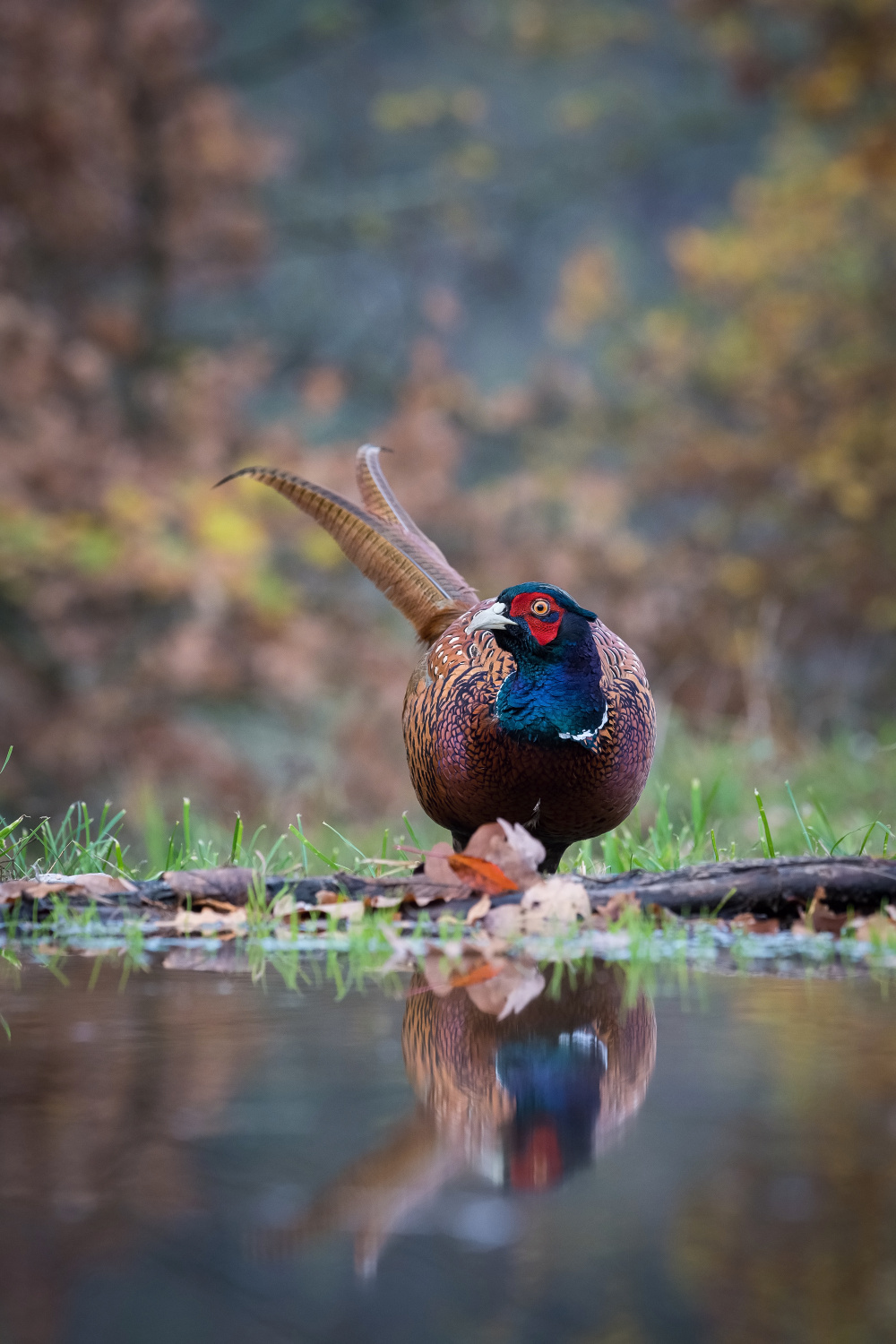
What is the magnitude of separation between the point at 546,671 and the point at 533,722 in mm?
124

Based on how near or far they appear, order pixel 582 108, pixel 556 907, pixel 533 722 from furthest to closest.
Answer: pixel 582 108
pixel 533 722
pixel 556 907

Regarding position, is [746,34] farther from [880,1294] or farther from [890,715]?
[880,1294]

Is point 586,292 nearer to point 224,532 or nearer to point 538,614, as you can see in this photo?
point 224,532

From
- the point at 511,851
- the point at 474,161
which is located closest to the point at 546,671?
the point at 511,851

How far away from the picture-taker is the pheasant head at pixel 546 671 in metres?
3.01

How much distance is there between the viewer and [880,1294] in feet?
3.25

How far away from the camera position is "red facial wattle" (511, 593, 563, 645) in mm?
3035

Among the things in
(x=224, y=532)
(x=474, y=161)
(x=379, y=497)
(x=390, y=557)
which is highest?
(x=474, y=161)

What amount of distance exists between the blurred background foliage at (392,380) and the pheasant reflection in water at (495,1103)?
5.22 m

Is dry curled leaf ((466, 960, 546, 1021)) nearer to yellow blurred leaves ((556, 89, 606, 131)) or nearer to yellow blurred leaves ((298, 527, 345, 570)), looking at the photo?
yellow blurred leaves ((298, 527, 345, 570))

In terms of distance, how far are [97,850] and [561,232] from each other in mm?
12600

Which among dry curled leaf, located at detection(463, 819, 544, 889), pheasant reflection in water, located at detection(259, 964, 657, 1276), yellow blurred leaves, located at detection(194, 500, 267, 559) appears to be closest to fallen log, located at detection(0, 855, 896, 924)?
dry curled leaf, located at detection(463, 819, 544, 889)

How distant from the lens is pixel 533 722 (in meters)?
3.01

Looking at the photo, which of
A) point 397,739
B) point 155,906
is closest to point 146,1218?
point 155,906
